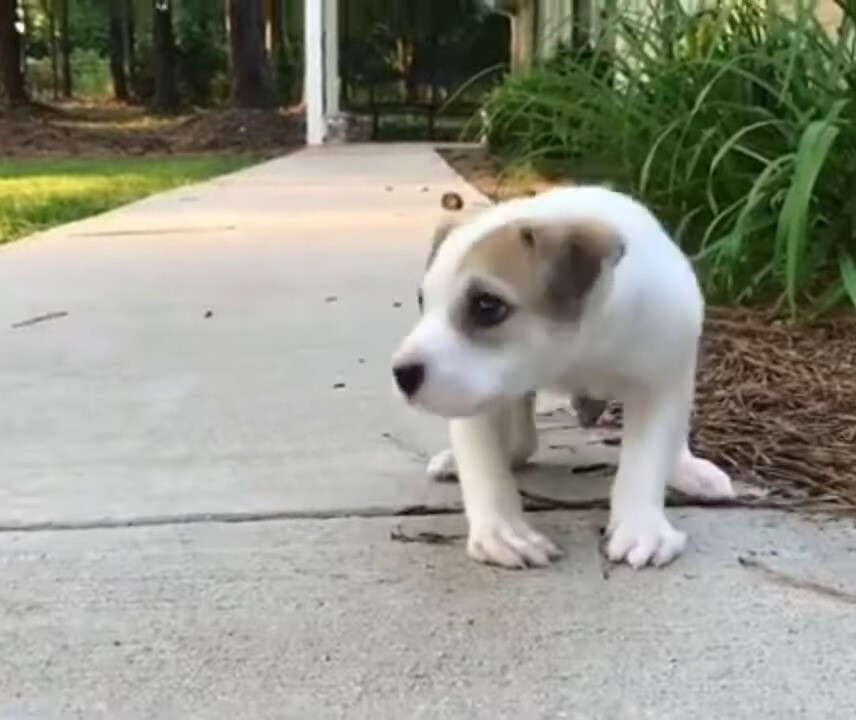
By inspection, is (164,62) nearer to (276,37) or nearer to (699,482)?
(276,37)

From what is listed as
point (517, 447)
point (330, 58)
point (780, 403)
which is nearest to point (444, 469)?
point (517, 447)

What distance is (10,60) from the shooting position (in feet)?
76.4

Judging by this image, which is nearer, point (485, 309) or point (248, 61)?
point (485, 309)

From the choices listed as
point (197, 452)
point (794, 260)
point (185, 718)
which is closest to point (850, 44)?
point (794, 260)

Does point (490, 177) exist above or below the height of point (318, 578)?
below

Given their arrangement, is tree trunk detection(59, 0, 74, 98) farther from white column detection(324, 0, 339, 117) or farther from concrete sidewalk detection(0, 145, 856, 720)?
concrete sidewalk detection(0, 145, 856, 720)

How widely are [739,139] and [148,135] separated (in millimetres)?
15851

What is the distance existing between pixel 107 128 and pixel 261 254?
14.8m

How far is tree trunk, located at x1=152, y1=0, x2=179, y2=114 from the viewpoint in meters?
26.4

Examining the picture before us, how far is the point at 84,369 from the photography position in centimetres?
411

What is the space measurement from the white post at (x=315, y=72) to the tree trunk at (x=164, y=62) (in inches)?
385

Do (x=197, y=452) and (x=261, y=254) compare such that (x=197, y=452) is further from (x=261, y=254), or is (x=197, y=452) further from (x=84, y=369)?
(x=261, y=254)

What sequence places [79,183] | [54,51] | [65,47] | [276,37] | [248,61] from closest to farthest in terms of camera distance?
[79,183]
[248,61]
[276,37]
[54,51]
[65,47]

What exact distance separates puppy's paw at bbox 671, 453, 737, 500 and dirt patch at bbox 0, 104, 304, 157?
13.9 meters
